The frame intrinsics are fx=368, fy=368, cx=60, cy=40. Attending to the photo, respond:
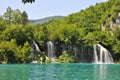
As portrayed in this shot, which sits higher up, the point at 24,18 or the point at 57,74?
the point at 24,18

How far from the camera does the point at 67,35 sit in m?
78.4

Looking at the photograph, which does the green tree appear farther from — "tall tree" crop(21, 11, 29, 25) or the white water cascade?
the white water cascade

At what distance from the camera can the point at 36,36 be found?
251 ft

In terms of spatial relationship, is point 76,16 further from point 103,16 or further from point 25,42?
point 25,42

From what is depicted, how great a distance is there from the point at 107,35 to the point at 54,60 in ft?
51.0

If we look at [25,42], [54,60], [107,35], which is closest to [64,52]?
[54,60]

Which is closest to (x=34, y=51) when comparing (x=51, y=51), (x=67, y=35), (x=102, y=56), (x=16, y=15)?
(x=51, y=51)

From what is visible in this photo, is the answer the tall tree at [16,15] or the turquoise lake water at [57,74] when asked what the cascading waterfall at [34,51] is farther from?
the turquoise lake water at [57,74]

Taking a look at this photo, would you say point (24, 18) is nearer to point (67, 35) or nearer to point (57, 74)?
point (67, 35)

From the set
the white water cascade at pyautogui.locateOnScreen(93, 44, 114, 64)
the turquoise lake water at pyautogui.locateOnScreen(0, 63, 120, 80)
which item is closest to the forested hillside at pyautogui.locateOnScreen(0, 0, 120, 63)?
A: the white water cascade at pyautogui.locateOnScreen(93, 44, 114, 64)

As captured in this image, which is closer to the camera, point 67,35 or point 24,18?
point 67,35

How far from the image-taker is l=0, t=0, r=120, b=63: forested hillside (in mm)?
67812

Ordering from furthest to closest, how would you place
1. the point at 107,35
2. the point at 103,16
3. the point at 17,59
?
1. the point at 103,16
2. the point at 107,35
3. the point at 17,59

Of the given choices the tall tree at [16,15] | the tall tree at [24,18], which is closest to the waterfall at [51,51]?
the tall tree at [16,15]
